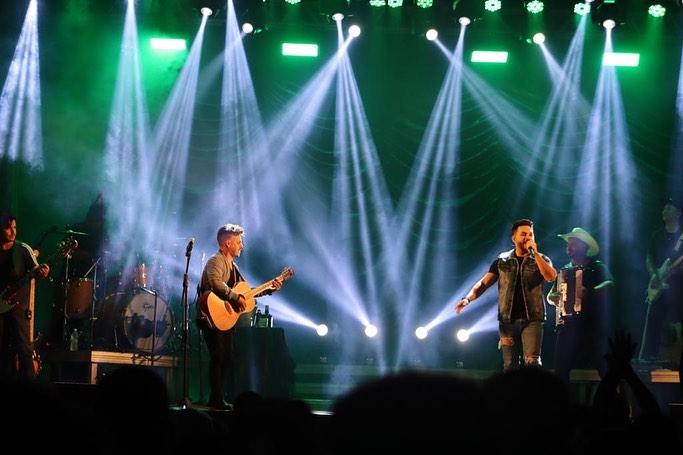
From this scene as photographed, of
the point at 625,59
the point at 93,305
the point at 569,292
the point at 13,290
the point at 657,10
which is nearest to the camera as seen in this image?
the point at 13,290

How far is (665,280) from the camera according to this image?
1198 centimetres

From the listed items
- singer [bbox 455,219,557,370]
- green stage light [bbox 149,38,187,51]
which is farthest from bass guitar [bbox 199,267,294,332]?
green stage light [bbox 149,38,187,51]

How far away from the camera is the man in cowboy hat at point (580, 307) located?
10.3 m

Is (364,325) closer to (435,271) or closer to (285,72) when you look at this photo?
(435,271)

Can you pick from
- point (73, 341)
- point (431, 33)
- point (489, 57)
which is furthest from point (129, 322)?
point (489, 57)

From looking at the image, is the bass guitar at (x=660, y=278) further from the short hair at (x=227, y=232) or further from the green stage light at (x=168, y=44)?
the green stage light at (x=168, y=44)

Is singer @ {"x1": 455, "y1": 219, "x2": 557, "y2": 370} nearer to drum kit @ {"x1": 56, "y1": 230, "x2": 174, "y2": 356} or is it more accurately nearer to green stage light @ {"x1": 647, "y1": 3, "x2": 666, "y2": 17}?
drum kit @ {"x1": 56, "y1": 230, "x2": 174, "y2": 356}

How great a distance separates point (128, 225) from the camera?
14.7 metres

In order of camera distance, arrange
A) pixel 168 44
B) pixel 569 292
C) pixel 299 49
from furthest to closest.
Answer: pixel 299 49, pixel 168 44, pixel 569 292

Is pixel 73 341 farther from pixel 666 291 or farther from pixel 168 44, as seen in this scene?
pixel 666 291

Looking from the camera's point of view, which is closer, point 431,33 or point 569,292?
point 569,292

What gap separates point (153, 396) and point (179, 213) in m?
12.4

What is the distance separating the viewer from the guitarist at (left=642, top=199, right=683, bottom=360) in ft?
39.2

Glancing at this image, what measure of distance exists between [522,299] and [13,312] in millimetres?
5579
